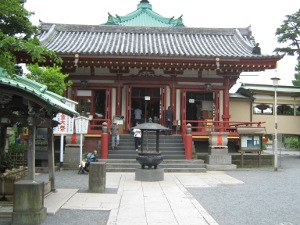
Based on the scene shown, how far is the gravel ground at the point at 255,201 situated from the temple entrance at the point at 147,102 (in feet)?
27.8

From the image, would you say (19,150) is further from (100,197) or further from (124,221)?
(124,221)

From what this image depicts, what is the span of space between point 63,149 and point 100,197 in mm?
8511

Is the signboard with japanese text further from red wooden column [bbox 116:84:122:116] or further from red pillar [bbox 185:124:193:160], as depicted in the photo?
red pillar [bbox 185:124:193:160]

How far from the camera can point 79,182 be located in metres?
12.6

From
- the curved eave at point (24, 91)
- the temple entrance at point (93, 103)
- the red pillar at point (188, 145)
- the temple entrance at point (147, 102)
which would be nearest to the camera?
the curved eave at point (24, 91)

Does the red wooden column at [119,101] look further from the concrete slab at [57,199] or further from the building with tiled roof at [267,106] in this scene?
the concrete slab at [57,199]

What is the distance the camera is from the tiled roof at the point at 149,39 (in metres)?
21.2

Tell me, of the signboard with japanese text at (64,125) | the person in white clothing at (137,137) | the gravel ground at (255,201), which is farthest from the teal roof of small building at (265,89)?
the signboard with japanese text at (64,125)

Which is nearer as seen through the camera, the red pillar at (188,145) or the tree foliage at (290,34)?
the red pillar at (188,145)

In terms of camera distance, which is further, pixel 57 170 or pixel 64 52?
pixel 64 52

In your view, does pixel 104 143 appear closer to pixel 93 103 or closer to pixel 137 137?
pixel 137 137

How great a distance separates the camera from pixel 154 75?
20750mm

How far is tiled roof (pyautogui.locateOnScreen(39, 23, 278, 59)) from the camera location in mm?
21188

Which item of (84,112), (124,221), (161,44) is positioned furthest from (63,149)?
(124,221)
